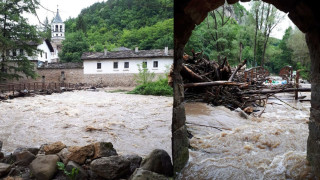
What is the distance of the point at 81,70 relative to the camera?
28078mm

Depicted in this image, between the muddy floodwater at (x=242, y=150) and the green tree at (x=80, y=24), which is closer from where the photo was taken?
the muddy floodwater at (x=242, y=150)

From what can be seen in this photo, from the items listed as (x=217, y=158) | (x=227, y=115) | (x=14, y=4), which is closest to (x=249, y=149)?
(x=217, y=158)

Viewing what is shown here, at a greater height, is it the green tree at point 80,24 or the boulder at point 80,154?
the green tree at point 80,24

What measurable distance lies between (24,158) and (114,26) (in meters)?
19.7

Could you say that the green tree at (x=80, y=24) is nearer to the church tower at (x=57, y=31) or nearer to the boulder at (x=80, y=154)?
the church tower at (x=57, y=31)

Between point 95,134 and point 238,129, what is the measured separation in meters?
3.85

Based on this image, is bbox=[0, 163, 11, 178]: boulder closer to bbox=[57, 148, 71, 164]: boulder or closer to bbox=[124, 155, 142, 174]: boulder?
bbox=[57, 148, 71, 164]: boulder

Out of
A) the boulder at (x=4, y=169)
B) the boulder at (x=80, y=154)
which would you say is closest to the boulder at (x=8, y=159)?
the boulder at (x=4, y=169)

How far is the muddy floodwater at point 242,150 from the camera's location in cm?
297

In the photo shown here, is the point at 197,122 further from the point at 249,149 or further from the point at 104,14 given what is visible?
the point at 104,14

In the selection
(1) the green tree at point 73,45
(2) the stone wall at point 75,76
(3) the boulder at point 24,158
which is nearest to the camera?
(3) the boulder at point 24,158

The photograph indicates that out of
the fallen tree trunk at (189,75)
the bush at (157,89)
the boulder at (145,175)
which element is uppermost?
the fallen tree trunk at (189,75)

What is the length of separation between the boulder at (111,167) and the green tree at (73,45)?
1475 cm

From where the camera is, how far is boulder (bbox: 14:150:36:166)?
3.52m
